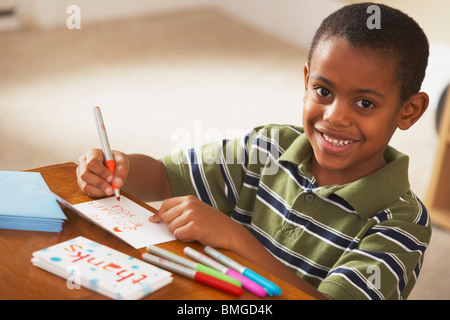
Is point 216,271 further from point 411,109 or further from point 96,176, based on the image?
point 411,109

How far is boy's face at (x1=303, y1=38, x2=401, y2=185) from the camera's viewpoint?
3.47ft

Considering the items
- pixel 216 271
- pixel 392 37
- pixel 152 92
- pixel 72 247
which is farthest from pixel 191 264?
pixel 152 92

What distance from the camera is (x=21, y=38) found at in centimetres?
379

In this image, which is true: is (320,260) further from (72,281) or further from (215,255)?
(72,281)

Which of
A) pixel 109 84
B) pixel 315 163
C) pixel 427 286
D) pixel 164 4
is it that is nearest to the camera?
pixel 315 163

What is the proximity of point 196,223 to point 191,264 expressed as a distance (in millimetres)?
106

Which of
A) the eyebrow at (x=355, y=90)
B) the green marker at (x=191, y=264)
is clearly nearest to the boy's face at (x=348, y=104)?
the eyebrow at (x=355, y=90)

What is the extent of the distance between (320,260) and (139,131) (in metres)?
1.91

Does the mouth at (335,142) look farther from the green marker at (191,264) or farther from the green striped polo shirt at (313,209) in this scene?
the green marker at (191,264)

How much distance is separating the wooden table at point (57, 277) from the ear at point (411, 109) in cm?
42

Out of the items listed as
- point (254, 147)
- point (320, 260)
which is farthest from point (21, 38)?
point (320, 260)

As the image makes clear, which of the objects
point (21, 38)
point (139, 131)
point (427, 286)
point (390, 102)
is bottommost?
point (427, 286)

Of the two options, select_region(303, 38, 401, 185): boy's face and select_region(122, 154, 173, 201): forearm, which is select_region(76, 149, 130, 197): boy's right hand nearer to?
select_region(122, 154, 173, 201): forearm

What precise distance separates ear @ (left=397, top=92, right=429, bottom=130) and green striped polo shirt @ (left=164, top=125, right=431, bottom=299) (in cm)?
7
